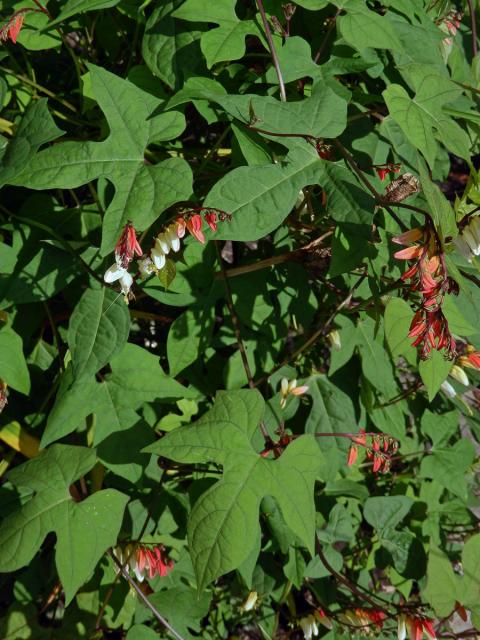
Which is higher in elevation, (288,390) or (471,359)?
(471,359)

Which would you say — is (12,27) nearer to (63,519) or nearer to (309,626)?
(63,519)

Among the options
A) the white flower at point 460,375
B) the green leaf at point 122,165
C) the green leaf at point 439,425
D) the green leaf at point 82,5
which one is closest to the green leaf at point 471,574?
the white flower at point 460,375

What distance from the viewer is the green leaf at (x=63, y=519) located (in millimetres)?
1527

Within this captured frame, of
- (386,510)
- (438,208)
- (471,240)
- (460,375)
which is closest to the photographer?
(438,208)

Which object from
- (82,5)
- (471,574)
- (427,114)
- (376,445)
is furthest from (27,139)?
(471,574)

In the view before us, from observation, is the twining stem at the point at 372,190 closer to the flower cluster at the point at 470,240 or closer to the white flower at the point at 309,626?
the flower cluster at the point at 470,240

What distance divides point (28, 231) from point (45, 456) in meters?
0.60

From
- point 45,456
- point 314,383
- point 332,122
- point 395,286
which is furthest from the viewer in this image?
point 314,383

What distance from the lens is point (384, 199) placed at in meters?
1.44

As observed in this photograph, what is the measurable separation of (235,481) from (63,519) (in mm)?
460

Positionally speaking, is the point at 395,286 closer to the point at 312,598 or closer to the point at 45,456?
the point at 45,456

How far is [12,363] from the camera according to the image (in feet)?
5.30

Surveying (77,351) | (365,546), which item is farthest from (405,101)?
(365,546)

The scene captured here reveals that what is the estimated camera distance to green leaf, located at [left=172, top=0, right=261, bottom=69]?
58.2 inches
